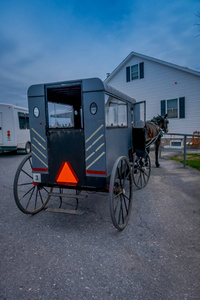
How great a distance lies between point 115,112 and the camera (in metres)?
4.36

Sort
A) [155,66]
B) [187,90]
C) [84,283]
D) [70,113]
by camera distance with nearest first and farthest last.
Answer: [84,283] < [70,113] < [187,90] < [155,66]

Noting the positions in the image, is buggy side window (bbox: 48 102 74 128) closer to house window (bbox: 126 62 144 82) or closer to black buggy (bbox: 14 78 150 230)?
black buggy (bbox: 14 78 150 230)

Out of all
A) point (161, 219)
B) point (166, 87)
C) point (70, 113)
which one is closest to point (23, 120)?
point (70, 113)

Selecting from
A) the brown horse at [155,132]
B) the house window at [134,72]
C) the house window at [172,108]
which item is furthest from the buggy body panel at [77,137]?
the house window at [134,72]

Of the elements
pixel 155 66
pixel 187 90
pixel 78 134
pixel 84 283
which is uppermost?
pixel 155 66

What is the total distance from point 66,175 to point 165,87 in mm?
14401

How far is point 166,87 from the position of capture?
1586 centimetres

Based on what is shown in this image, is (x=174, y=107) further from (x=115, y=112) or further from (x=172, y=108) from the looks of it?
(x=115, y=112)

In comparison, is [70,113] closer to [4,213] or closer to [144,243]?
[4,213]

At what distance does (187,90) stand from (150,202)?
12.5 metres

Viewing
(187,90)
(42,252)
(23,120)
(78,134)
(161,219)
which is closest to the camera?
(42,252)

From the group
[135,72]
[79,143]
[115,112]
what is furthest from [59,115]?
[135,72]

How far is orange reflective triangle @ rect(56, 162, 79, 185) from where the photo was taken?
3.66 meters

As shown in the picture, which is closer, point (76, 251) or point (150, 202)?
point (76, 251)
